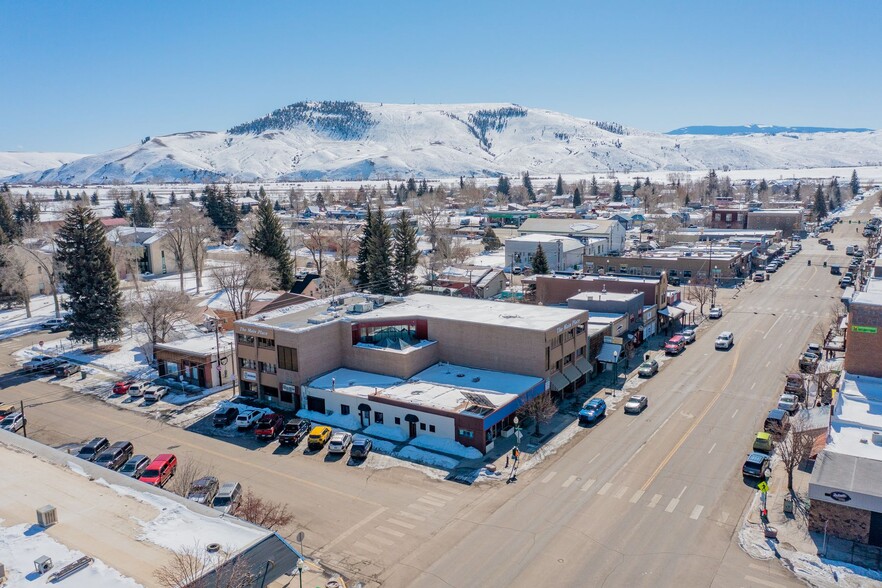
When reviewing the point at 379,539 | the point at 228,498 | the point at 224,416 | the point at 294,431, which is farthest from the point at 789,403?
the point at 224,416

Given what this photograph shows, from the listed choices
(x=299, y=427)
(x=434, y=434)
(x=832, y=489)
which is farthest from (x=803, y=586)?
(x=299, y=427)

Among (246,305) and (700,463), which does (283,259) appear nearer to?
(246,305)

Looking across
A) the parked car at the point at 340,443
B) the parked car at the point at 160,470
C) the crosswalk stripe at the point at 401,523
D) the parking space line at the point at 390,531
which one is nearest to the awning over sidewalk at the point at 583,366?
the parked car at the point at 340,443

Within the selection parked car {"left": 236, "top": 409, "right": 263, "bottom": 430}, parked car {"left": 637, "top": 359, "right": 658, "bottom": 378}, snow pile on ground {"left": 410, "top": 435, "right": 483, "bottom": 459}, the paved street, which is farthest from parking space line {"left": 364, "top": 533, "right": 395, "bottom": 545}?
parked car {"left": 637, "top": 359, "right": 658, "bottom": 378}

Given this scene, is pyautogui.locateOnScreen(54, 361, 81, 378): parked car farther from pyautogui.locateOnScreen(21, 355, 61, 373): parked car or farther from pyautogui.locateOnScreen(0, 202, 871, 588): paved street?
pyautogui.locateOnScreen(0, 202, 871, 588): paved street

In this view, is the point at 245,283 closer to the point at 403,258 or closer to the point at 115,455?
the point at 403,258
